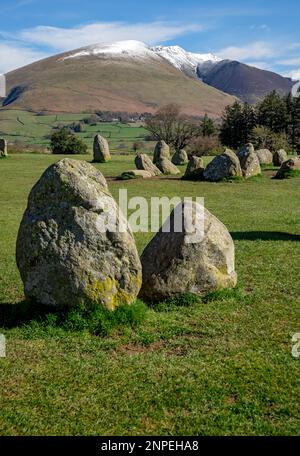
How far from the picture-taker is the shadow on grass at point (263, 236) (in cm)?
1809

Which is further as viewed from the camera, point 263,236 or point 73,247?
point 263,236

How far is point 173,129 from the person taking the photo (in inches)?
2958

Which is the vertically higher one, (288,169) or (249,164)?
(249,164)

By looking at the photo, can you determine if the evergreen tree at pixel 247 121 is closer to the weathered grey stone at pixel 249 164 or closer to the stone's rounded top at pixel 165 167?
the stone's rounded top at pixel 165 167

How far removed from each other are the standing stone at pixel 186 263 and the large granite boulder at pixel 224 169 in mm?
24270

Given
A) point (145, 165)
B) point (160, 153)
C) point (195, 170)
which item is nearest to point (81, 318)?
point (195, 170)

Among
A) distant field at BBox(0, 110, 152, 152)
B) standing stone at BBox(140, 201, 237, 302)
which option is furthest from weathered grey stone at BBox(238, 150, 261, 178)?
distant field at BBox(0, 110, 152, 152)

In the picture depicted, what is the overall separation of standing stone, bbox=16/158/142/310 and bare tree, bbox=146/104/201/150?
208 feet

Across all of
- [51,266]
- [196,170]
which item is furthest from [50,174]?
[196,170]

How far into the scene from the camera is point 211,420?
6.75 meters

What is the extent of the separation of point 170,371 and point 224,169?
28438mm

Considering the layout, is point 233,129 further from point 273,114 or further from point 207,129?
point 207,129

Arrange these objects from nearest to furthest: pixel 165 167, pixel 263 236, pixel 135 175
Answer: pixel 263 236
pixel 135 175
pixel 165 167

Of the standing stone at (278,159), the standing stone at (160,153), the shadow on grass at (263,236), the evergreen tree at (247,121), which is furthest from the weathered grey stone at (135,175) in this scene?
the evergreen tree at (247,121)
